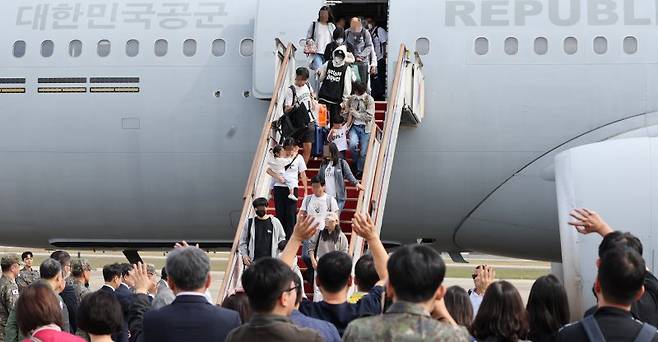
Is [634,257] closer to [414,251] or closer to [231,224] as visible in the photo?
[414,251]

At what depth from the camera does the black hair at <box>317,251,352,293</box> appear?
6.76 meters

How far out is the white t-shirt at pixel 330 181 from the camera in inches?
536

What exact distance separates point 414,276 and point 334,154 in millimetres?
8695

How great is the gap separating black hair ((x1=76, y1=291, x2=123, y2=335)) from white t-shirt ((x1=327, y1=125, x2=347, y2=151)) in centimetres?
766

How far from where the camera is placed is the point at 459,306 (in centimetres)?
716

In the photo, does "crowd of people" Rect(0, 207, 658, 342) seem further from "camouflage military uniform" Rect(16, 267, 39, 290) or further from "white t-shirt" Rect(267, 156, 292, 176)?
"camouflage military uniform" Rect(16, 267, 39, 290)

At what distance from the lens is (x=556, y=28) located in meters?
15.6

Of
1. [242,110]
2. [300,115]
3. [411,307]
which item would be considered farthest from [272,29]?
[411,307]

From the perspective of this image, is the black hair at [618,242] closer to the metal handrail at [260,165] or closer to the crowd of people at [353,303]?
the crowd of people at [353,303]

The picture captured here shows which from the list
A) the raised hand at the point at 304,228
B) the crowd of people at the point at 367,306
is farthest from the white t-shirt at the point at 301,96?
the raised hand at the point at 304,228

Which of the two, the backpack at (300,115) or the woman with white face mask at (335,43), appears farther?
the woman with white face mask at (335,43)

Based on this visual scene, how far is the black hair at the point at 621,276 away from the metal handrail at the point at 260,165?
23.2 ft

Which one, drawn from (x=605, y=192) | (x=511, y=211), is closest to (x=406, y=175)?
(x=511, y=211)

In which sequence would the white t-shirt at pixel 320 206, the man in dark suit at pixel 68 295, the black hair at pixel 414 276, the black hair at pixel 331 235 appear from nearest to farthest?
the black hair at pixel 414 276, the man in dark suit at pixel 68 295, the black hair at pixel 331 235, the white t-shirt at pixel 320 206
